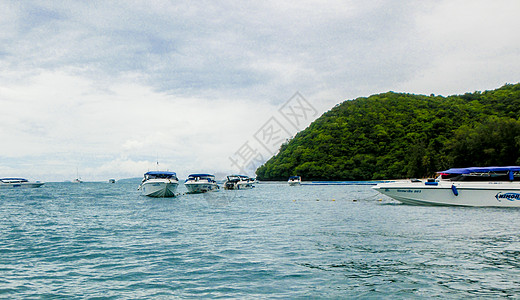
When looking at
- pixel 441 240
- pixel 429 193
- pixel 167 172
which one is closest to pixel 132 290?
pixel 441 240

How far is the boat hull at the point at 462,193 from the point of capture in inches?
1107

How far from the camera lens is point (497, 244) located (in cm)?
1506

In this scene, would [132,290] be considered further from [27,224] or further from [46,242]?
[27,224]

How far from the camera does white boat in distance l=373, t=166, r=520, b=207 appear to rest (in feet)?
92.6

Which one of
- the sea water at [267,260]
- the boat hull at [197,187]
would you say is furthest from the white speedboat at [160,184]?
the sea water at [267,260]

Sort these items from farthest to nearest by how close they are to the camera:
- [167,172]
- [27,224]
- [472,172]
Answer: [167,172]
[472,172]
[27,224]

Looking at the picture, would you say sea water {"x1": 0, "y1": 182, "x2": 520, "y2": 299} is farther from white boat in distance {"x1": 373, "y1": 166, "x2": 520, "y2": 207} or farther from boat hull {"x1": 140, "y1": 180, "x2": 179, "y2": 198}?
boat hull {"x1": 140, "y1": 180, "x2": 179, "y2": 198}

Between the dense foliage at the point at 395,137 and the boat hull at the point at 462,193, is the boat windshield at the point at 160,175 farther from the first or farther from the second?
the dense foliage at the point at 395,137

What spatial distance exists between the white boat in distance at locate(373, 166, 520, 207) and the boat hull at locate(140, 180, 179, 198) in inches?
1066

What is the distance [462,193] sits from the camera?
29.1 m

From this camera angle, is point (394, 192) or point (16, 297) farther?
point (394, 192)

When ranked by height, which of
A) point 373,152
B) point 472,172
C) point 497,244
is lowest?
point 497,244

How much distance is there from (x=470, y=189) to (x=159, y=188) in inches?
1334

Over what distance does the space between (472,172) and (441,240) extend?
16.6 m
